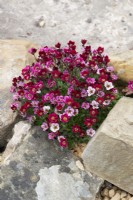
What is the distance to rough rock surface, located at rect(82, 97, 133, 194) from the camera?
411cm

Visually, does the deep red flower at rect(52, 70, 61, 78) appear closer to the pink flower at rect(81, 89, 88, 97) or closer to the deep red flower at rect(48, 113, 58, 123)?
the pink flower at rect(81, 89, 88, 97)

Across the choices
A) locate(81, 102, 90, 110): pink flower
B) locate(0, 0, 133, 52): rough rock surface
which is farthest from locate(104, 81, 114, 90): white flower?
locate(0, 0, 133, 52): rough rock surface

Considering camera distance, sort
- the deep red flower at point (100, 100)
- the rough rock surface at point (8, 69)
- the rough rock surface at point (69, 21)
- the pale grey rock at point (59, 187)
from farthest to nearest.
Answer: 1. the rough rock surface at point (69, 21)
2. the rough rock surface at point (8, 69)
3. the deep red flower at point (100, 100)
4. the pale grey rock at point (59, 187)

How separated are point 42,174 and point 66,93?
844mm

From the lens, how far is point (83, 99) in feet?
15.4

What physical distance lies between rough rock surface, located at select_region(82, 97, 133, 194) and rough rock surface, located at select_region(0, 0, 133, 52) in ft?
7.04

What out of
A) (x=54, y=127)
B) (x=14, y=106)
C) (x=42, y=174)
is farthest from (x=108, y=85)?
(x=42, y=174)

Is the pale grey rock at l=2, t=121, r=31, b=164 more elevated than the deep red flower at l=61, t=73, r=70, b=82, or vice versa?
the deep red flower at l=61, t=73, r=70, b=82

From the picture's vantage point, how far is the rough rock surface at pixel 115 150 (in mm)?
4109

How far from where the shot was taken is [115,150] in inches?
163

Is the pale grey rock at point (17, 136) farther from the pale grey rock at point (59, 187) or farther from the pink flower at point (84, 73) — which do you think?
the pink flower at point (84, 73)

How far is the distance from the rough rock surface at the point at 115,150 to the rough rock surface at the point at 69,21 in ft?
7.04

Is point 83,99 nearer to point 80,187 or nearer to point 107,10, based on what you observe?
point 80,187

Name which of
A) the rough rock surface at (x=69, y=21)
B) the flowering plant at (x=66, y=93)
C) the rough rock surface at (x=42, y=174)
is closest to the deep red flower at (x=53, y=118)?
the flowering plant at (x=66, y=93)
